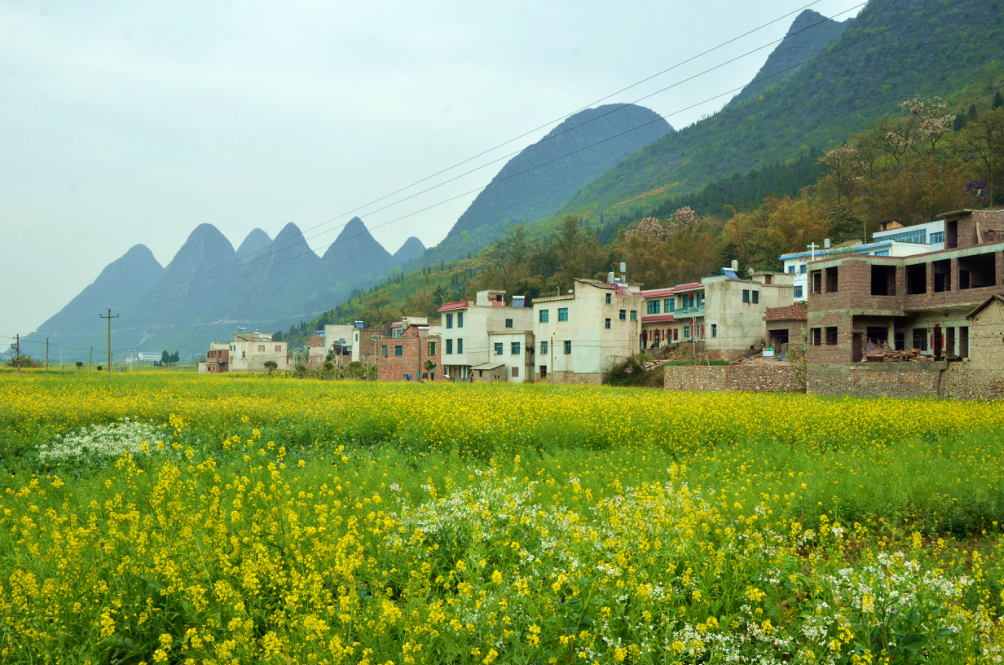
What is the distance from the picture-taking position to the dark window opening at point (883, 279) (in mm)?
37156

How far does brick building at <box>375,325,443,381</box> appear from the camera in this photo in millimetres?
67438

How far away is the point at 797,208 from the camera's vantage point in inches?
2739

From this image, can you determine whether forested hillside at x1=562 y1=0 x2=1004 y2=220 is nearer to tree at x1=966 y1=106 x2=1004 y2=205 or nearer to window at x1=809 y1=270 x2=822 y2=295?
tree at x1=966 y1=106 x2=1004 y2=205

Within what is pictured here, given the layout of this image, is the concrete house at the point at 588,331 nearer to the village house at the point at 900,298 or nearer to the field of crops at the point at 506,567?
the village house at the point at 900,298

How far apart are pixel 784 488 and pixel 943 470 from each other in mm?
3873

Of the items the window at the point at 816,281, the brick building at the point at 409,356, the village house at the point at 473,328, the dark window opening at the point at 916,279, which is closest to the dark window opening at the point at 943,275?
the dark window opening at the point at 916,279

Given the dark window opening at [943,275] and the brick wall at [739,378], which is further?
the brick wall at [739,378]

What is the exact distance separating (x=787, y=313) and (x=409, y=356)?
37189 mm

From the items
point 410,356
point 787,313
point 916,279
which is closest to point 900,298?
point 916,279

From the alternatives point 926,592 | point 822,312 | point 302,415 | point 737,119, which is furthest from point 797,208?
point 737,119

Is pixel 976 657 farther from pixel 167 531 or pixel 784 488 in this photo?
pixel 167 531

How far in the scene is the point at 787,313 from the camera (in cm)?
4834

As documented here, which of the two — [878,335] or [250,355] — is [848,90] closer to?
[878,335]

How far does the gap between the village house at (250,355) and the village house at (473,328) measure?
148 feet
